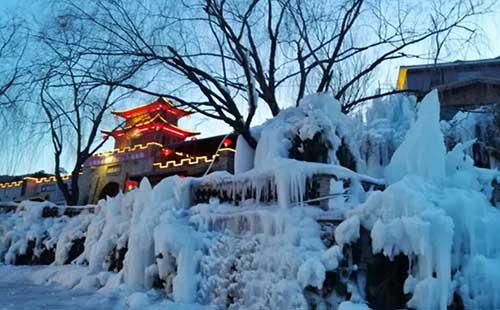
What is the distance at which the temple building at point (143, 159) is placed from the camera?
22.0 metres

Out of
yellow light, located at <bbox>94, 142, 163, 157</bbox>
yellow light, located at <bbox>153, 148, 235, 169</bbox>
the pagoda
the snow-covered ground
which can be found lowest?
the snow-covered ground

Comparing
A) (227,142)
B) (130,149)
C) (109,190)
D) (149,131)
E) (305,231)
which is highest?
(149,131)

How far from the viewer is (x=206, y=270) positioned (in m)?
6.94

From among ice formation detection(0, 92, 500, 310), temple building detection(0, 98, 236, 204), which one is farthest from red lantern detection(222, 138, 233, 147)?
ice formation detection(0, 92, 500, 310)

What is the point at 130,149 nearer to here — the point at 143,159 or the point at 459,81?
the point at 143,159

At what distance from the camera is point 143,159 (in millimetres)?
25000

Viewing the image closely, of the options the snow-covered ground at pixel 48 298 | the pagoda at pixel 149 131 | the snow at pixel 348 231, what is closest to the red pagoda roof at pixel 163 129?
the pagoda at pixel 149 131

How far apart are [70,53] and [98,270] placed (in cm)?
524

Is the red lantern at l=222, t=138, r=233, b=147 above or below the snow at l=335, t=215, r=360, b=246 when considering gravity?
above

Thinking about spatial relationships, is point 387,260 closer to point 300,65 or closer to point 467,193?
point 467,193

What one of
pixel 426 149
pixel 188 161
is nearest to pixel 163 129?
pixel 188 161

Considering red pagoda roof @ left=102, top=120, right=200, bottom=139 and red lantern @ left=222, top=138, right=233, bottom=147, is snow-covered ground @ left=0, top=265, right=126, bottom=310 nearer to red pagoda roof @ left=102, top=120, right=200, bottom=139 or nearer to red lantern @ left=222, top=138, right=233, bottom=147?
red lantern @ left=222, top=138, right=233, bottom=147

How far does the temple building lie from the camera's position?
22016mm

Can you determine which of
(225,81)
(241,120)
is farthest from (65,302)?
(225,81)
